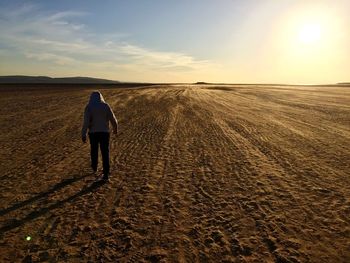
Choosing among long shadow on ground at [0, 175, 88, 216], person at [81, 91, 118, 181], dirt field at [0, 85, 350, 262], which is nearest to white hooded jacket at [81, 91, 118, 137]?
person at [81, 91, 118, 181]

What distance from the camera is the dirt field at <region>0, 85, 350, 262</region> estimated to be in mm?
5016

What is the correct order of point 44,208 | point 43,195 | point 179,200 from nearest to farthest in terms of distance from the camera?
point 44,208 < point 179,200 < point 43,195

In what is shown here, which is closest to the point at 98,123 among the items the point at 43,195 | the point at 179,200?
the point at 43,195

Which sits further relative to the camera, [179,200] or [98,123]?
[98,123]

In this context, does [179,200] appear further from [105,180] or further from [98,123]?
[98,123]

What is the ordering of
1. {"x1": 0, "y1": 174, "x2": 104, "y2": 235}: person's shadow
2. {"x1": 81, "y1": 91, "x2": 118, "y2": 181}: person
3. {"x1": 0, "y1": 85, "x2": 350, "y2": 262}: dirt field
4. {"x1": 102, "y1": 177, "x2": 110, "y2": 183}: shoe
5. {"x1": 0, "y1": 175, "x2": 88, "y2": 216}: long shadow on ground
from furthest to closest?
{"x1": 81, "y1": 91, "x2": 118, "y2": 181}: person, {"x1": 102, "y1": 177, "x2": 110, "y2": 183}: shoe, {"x1": 0, "y1": 175, "x2": 88, "y2": 216}: long shadow on ground, {"x1": 0, "y1": 174, "x2": 104, "y2": 235}: person's shadow, {"x1": 0, "y1": 85, "x2": 350, "y2": 262}: dirt field

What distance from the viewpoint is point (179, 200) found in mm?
6840

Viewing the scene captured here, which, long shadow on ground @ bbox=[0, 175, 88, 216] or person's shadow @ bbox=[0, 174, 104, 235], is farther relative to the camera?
long shadow on ground @ bbox=[0, 175, 88, 216]

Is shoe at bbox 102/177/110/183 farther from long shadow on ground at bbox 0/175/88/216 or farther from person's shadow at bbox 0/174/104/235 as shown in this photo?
long shadow on ground at bbox 0/175/88/216

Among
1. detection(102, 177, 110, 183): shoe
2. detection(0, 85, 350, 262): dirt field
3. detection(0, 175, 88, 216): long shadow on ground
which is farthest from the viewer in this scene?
detection(102, 177, 110, 183): shoe

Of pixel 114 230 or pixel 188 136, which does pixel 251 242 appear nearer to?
pixel 114 230

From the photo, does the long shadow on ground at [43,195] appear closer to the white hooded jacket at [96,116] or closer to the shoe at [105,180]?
the shoe at [105,180]

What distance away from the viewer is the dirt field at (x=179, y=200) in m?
5.02

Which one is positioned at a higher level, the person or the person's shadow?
the person
